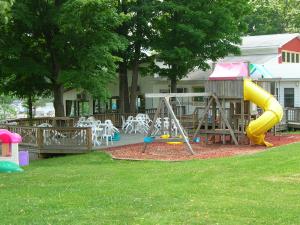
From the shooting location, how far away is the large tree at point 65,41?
21.2 m

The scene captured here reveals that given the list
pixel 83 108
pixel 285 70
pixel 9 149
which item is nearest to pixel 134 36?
pixel 83 108

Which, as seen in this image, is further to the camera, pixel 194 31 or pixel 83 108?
pixel 83 108

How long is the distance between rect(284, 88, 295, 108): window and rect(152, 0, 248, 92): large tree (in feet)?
13.6

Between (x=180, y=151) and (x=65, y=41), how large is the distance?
24.5 feet

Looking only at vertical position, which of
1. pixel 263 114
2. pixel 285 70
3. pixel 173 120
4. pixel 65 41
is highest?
pixel 65 41

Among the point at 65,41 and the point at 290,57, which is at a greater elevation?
the point at 290,57

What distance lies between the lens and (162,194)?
33.9ft

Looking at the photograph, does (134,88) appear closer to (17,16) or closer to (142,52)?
(142,52)

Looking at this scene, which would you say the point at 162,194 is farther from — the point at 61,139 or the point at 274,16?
the point at 274,16

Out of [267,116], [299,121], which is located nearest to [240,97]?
[267,116]

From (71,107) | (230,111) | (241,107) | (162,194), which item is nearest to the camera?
(162,194)

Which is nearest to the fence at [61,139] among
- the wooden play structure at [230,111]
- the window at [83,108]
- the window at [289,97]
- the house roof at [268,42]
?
the wooden play structure at [230,111]

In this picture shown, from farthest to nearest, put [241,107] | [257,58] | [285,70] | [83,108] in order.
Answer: [83,108], [257,58], [285,70], [241,107]

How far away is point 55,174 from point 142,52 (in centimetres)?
2138
